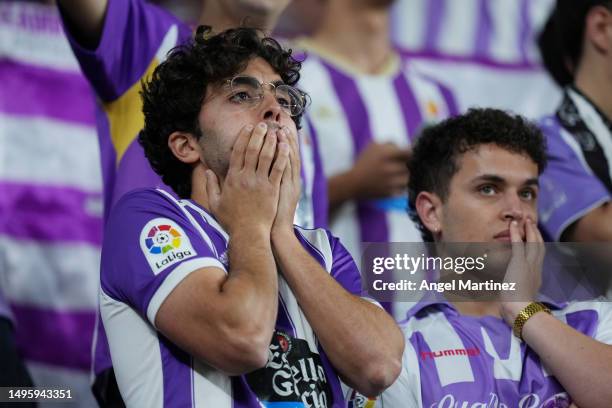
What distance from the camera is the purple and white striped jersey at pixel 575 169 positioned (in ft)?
11.4

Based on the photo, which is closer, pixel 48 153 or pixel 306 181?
pixel 306 181

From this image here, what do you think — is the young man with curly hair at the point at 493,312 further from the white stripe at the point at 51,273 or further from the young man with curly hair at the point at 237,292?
the white stripe at the point at 51,273

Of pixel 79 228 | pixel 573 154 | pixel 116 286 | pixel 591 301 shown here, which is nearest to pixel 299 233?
pixel 116 286

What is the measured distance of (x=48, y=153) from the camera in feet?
13.4

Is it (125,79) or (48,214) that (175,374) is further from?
(48,214)

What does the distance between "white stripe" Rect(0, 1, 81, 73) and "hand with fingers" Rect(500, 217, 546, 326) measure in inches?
78.9

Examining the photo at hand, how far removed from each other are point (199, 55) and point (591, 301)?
122 centimetres

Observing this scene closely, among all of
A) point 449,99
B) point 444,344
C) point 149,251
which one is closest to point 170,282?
point 149,251

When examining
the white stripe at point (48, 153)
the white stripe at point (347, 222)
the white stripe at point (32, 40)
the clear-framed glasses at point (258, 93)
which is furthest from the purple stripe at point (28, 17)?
the clear-framed glasses at point (258, 93)

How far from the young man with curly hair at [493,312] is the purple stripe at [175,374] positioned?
0.61 m

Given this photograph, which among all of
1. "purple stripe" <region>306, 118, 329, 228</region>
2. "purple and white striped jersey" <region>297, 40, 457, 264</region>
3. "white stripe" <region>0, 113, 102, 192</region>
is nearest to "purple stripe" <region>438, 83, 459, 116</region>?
"purple and white striped jersey" <region>297, 40, 457, 264</region>

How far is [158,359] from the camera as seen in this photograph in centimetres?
226

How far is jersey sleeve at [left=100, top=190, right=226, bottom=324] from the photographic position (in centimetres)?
222

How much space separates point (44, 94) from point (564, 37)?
6.35 ft
